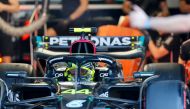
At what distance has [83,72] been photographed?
662 cm

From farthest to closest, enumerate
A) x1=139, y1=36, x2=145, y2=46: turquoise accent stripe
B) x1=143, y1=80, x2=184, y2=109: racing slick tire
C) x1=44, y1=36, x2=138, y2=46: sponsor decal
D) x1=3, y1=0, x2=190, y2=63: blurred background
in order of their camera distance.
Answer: x1=3, y1=0, x2=190, y2=63: blurred background → x1=139, y1=36, x2=145, y2=46: turquoise accent stripe → x1=44, y1=36, x2=138, y2=46: sponsor decal → x1=143, y1=80, x2=184, y2=109: racing slick tire

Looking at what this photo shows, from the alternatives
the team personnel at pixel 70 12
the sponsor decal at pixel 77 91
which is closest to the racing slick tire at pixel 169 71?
the sponsor decal at pixel 77 91

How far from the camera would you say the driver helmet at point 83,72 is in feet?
21.7

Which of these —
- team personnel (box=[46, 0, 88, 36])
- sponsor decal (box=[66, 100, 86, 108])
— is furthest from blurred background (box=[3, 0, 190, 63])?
sponsor decal (box=[66, 100, 86, 108])

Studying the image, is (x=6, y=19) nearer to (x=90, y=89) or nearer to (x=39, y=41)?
(x=39, y=41)

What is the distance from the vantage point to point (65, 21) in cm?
974

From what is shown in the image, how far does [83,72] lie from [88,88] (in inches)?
→ 14.6

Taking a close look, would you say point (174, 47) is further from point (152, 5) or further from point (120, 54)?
point (120, 54)

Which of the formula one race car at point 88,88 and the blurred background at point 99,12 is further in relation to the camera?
the blurred background at point 99,12

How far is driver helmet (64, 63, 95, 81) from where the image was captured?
6.60 meters

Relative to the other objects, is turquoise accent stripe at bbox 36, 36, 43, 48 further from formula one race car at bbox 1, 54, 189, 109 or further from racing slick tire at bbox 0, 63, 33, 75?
formula one race car at bbox 1, 54, 189, 109

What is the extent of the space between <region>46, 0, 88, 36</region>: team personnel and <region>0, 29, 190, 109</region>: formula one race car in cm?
203

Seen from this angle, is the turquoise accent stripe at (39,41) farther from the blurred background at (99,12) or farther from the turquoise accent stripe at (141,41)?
the blurred background at (99,12)

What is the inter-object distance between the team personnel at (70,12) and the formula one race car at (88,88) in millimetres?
2030
